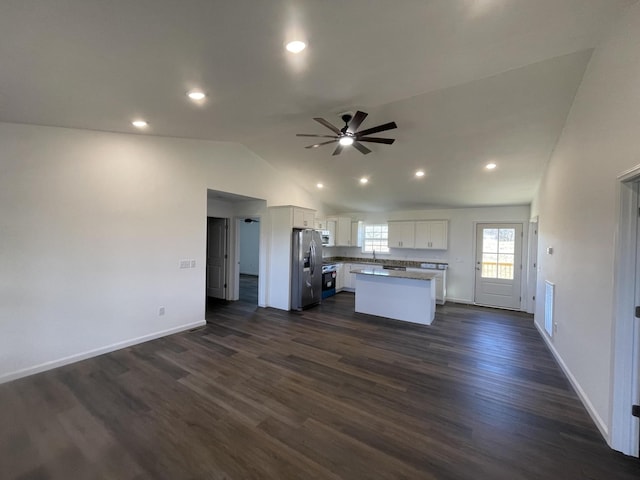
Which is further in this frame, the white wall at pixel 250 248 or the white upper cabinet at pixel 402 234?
the white wall at pixel 250 248

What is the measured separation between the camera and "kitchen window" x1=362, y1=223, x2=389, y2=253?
7.94m

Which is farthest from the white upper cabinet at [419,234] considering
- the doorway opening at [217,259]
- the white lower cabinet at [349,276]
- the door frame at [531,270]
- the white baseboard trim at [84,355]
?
the white baseboard trim at [84,355]

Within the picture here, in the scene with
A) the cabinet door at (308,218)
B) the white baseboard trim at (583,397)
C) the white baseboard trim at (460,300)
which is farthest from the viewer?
the white baseboard trim at (460,300)

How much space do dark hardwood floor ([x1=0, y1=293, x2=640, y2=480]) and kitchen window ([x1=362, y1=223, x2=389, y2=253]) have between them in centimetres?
418

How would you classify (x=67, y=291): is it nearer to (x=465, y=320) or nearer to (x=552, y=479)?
(x=552, y=479)

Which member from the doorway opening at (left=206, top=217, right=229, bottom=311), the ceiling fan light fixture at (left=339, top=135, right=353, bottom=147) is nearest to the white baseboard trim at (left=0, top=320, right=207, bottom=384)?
the doorway opening at (left=206, top=217, right=229, bottom=311)

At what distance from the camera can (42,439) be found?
6.76 ft

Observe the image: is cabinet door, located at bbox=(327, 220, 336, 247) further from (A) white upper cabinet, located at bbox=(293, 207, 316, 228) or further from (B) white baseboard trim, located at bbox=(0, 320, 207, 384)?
(B) white baseboard trim, located at bbox=(0, 320, 207, 384)

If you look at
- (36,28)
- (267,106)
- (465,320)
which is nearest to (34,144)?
(36,28)

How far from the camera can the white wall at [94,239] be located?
2.92m

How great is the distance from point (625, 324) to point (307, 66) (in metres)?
3.15

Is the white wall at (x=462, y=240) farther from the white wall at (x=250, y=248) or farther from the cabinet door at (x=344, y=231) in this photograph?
the white wall at (x=250, y=248)

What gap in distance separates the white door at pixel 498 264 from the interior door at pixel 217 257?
19.9ft

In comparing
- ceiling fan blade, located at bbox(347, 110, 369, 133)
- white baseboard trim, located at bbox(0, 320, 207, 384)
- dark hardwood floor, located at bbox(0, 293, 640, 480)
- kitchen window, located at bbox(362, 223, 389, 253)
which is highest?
ceiling fan blade, located at bbox(347, 110, 369, 133)
